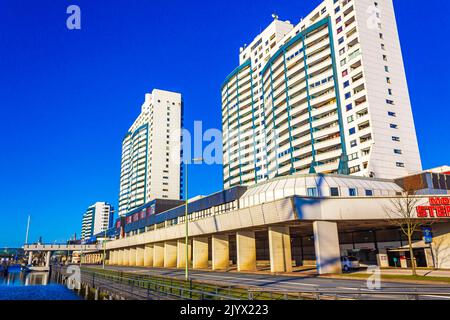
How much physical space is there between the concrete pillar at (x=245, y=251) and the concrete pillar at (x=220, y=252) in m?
5.91

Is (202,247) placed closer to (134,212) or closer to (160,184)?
(134,212)

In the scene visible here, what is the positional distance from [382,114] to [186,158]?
165 feet

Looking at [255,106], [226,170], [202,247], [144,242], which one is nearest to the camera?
A: [202,247]

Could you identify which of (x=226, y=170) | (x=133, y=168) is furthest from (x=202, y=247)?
(x=133, y=168)

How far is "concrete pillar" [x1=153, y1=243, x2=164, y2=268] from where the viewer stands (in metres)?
69.8

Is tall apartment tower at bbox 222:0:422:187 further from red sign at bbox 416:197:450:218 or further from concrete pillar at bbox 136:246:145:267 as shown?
concrete pillar at bbox 136:246:145:267

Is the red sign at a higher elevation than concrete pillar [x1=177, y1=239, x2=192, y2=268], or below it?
higher

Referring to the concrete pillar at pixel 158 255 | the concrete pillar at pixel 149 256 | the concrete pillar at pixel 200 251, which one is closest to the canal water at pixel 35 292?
the concrete pillar at pixel 200 251

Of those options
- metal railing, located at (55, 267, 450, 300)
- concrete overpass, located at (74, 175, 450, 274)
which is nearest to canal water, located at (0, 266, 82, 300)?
metal railing, located at (55, 267, 450, 300)

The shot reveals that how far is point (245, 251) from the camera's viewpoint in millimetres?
42844

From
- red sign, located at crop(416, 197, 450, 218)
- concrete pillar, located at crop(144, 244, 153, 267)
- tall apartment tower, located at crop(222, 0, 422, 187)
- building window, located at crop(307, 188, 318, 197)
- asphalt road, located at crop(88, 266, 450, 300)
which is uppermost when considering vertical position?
tall apartment tower, located at crop(222, 0, 422, 187)

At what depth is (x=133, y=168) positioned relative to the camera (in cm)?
16225

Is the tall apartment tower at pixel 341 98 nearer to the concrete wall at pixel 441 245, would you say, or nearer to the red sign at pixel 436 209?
the concrete wall at pixel 441 245

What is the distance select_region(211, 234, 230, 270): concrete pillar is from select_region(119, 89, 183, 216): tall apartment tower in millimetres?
98884
